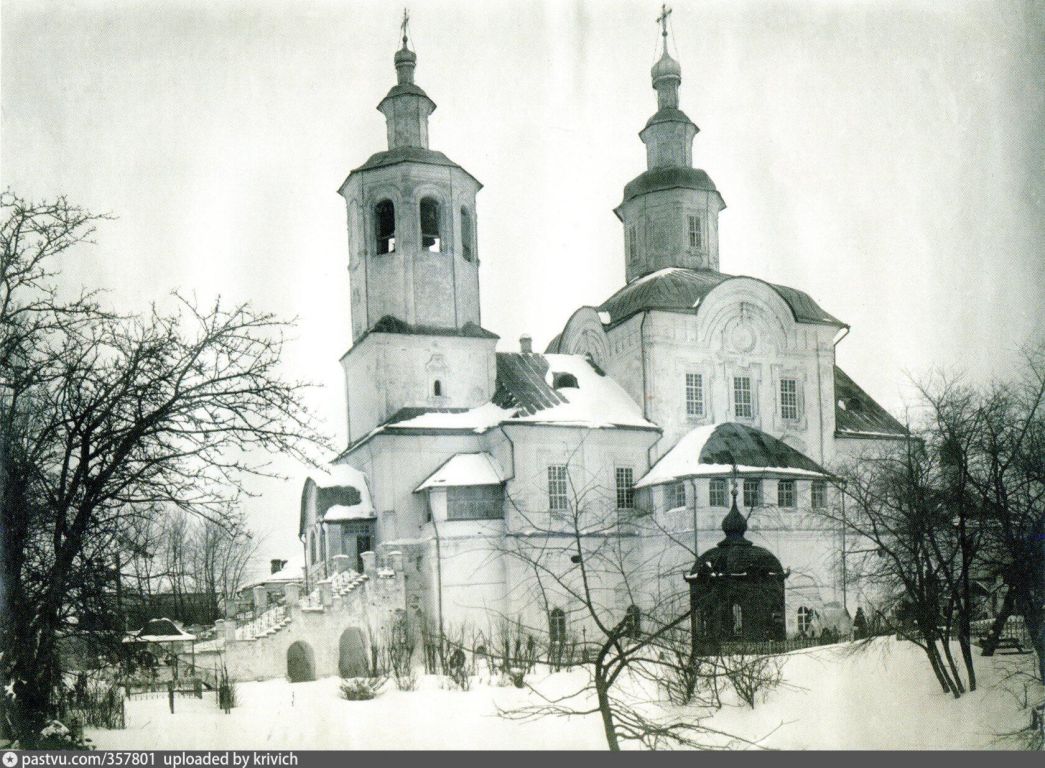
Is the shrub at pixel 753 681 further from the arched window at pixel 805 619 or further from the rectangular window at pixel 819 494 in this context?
the rectangular window at pixel 819 494

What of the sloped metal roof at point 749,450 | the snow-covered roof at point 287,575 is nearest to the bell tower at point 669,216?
the sloped metal roof at point 749,450

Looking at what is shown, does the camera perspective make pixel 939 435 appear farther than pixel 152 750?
Yes

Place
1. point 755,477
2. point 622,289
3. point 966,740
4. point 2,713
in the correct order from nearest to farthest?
point 2,713, point 966,740, point 755,477, point 622,289

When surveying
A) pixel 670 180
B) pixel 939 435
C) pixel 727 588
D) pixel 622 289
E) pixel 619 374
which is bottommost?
pixel 727 588

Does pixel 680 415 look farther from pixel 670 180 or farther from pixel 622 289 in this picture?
pixel 670 180

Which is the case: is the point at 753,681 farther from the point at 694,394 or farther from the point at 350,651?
the point at 694,394

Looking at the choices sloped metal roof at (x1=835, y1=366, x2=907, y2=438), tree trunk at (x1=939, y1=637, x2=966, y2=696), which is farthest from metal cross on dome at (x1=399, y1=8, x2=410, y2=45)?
sloped metal roof at (x1=835, y1=366, x2=907, y2=438)

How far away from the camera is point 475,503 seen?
21.2 meters

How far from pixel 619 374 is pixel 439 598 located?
5.60 meters

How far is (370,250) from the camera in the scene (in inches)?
862

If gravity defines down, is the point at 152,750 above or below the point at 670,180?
below

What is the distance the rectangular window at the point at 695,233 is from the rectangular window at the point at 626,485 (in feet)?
18.9

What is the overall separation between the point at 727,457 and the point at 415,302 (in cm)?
574
